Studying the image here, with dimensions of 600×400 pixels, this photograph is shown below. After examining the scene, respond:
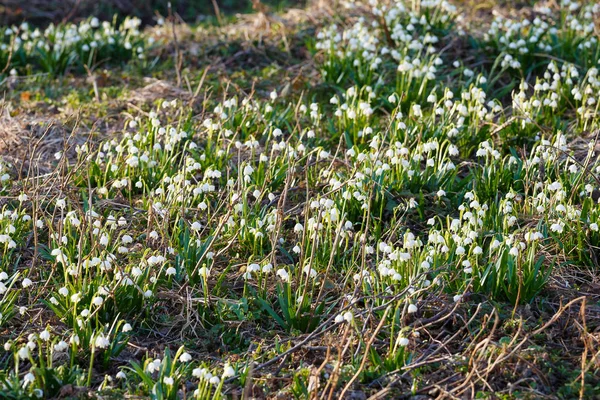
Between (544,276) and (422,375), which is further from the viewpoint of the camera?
(544,276)

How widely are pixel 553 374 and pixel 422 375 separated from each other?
55 cm

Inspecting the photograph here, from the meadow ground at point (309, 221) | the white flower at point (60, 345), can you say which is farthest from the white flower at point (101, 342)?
the white flower at point (60, 345)

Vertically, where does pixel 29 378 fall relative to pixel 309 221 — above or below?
below

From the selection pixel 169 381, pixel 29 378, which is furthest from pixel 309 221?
pixel 29 378

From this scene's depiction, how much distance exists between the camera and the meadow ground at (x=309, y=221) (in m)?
3.17

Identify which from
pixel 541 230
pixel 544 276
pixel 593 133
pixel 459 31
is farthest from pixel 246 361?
pixel 459 31

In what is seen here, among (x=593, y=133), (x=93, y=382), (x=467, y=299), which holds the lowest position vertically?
(x=93, y=382)

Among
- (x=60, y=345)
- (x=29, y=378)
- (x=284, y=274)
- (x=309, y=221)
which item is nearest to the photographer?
(x=29, y=378)

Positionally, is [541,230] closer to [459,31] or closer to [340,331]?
[340,331]

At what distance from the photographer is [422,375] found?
10.4ft

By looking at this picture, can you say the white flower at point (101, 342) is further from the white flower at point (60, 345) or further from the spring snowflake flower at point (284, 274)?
the spring snowflake flower at point (284, 274)

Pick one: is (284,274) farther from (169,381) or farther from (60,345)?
(60,345)

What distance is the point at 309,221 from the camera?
149 inches

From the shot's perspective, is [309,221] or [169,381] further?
[309,221]
